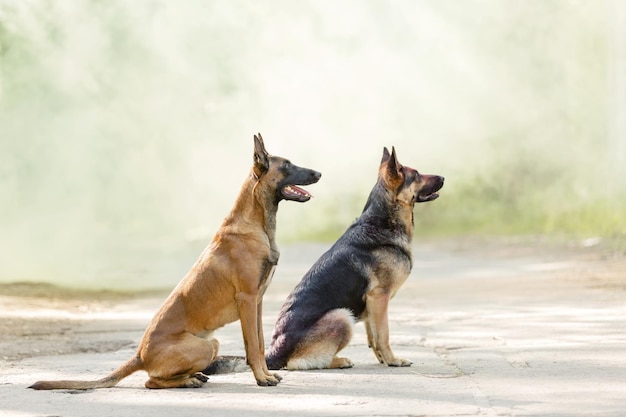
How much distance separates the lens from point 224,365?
7.37 meters

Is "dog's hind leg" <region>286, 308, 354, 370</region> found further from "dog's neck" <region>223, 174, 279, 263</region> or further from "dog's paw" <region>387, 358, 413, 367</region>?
"dog's neck" <region>223, 174, 279, 263</region>

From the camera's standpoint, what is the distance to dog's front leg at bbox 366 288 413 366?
754 centimetres

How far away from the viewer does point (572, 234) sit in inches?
1020

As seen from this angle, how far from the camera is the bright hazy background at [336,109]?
32.3 m

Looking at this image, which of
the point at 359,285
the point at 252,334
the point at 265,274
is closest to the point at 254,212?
the point at 265,274

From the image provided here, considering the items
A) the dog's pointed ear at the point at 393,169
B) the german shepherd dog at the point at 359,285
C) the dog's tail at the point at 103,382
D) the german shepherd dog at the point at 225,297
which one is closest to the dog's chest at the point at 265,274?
the german shepherd dog at the point at 225,297

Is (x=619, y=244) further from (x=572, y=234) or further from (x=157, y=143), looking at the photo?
(x=157, y=143)

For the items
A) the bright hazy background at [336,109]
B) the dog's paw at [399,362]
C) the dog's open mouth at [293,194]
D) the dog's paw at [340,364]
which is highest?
the bright hazy background at [336,109]

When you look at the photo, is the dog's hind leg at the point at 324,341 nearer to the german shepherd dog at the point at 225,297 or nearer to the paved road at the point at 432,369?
the paved road at the point at 432,369

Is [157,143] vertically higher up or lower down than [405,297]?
higher up

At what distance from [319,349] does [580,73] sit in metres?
33.1

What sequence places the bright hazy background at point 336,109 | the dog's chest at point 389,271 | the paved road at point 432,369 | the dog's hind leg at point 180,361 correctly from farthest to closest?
the bright hazy background at point 336,109 → the dog's chest at point 389,271 → the dog's hind leg at point 180,361 → the paved road at point 432,369

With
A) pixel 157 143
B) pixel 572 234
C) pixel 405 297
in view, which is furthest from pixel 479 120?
pixel 405 297

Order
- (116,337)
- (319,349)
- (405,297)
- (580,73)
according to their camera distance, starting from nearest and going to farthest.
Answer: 1. (319,349)
2. (116,337)
3. (405,297)
4. (580,73)
